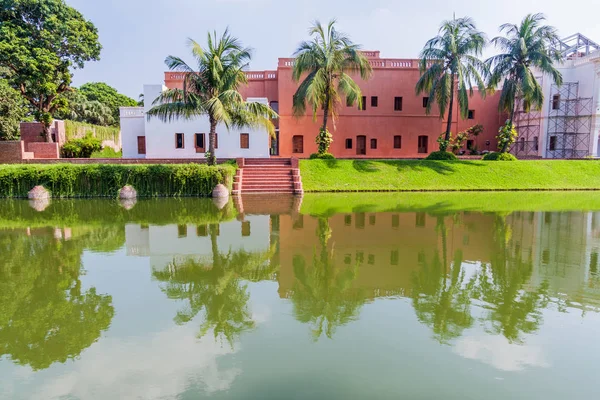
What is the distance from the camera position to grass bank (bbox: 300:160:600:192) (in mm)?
21188

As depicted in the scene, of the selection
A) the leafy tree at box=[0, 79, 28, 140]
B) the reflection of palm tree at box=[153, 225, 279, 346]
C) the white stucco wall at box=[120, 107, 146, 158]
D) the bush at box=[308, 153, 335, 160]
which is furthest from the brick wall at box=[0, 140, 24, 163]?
the reflection of palm tree at box=[153, 225, 279, 346]

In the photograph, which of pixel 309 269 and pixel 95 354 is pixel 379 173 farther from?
pixel 95 354

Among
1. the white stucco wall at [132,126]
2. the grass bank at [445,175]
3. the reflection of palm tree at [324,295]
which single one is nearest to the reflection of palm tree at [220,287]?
the reflection of palm tree at [324,295]

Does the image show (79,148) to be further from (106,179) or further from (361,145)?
(361,145)

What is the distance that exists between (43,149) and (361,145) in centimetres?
2096

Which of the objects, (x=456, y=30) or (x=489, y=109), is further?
(x=489, y=109)

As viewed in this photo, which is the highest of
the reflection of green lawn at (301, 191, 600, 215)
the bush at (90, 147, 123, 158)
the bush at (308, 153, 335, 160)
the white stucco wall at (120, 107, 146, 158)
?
the white stucco wall at (120, 107, 146, 158)

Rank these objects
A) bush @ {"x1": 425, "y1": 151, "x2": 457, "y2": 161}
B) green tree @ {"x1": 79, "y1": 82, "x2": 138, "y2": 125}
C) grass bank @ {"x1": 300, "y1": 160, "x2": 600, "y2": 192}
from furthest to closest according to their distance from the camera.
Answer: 1. green tree @ {"x1": 79, "y1": 82, "x2": 138, "y2": 125}
2. bush @ {"x1": 425, "y1": 151, "x2": 457, "y2": 161}
3. grass bank @ {"x1": 300, "y1": 160, "x2": 600, "y2": 192}

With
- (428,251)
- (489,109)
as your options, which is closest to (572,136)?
(489,109)

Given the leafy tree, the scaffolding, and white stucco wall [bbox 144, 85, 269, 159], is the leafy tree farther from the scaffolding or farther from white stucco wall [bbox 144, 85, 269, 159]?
the scaffolding

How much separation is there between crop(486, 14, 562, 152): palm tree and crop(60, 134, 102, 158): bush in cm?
2589

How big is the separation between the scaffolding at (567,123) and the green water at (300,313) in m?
23.7

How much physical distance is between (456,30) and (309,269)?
74.5 ft

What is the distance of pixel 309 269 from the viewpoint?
7.14 metres
